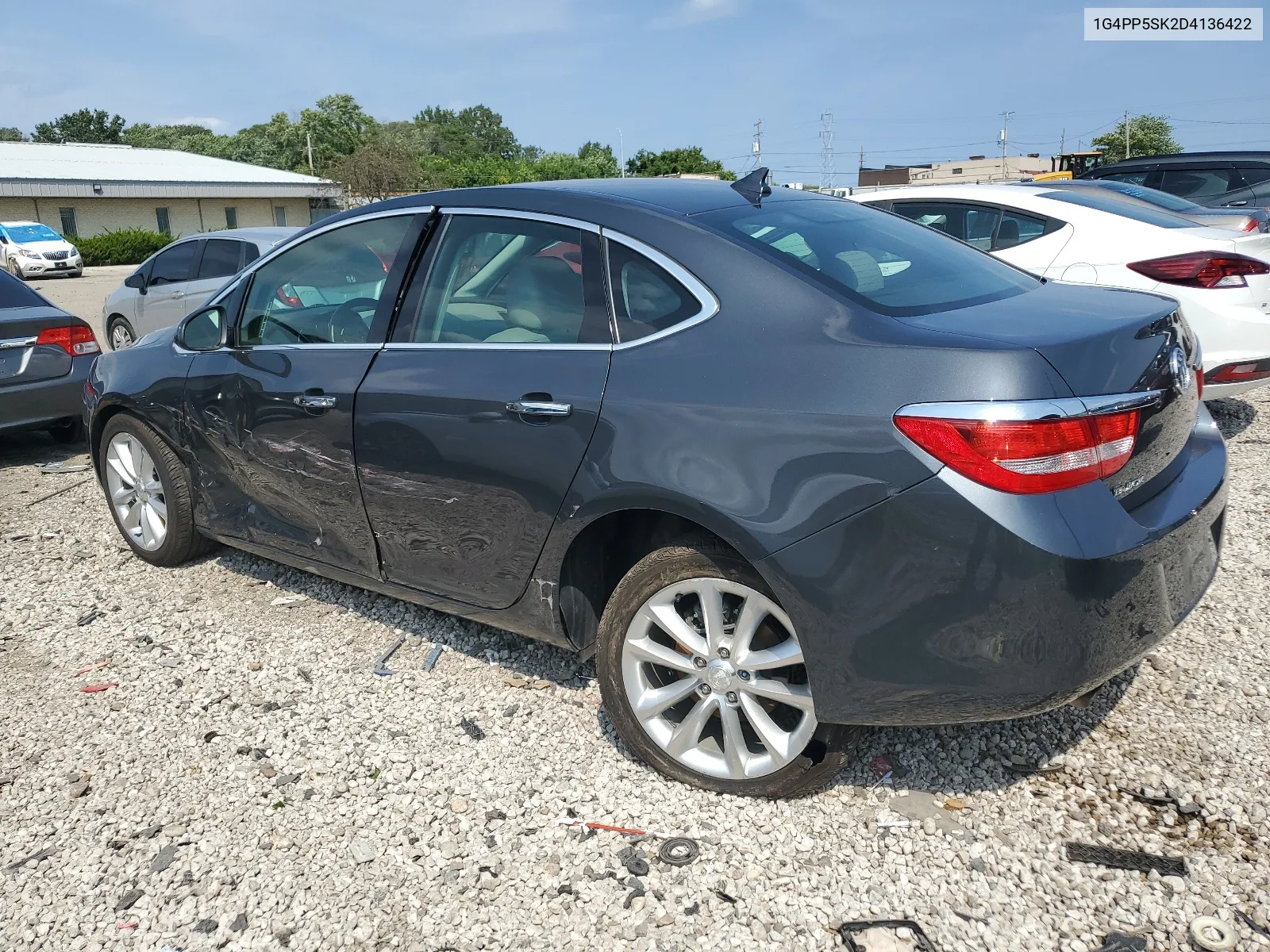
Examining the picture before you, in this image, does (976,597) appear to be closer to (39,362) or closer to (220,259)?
(39,362)

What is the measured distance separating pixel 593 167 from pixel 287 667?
86035mm

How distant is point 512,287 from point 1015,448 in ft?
5.67

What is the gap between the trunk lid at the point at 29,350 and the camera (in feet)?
23.0

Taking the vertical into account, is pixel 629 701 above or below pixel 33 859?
above

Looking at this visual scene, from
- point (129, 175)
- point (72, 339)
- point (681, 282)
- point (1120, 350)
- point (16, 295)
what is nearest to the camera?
point (1120, 350)

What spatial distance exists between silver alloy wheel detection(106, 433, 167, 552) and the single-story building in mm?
43780

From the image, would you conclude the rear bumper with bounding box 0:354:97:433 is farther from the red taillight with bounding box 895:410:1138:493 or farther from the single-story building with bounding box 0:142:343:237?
the single-story building with bounding box 0:142:343:237

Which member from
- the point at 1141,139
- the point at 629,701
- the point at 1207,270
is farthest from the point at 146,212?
the point at 1141,139

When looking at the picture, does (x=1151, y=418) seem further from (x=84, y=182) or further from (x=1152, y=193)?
(x=84, y=182)

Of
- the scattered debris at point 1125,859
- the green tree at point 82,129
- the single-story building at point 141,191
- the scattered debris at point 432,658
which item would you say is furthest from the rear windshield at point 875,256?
the green tree at point 82,129

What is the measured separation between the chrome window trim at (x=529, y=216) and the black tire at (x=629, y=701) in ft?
3.46

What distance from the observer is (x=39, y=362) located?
7160 mm

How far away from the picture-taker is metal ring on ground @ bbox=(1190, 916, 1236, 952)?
7.59 ft

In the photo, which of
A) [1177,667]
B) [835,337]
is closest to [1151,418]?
[835,337]
